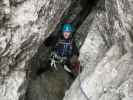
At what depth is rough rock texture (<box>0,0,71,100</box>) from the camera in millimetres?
5078

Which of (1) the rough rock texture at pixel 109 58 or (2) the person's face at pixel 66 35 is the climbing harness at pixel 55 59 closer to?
(2) the person's face at pixel 66 35

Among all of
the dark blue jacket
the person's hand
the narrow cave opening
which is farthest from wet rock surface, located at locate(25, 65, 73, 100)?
the dark blue jacket

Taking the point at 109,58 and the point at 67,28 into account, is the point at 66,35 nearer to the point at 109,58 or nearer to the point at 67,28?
the point at 67,28

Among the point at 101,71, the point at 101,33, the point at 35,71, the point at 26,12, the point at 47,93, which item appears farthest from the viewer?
the point at 35,71

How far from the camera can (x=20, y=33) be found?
17.5 feet

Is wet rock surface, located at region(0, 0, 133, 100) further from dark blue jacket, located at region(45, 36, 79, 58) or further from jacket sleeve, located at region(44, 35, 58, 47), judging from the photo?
jacket sleeve, located at region(44, 35, 58, 47)

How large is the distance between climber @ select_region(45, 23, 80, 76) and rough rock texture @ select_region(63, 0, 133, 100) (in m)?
1.07

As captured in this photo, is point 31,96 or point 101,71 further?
point 31,96

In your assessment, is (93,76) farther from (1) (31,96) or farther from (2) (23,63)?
(1) (31,96)

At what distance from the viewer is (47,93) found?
7.23 metres

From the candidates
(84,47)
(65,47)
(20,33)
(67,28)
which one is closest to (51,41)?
(65,47)

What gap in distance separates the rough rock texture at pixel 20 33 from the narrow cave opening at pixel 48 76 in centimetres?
84

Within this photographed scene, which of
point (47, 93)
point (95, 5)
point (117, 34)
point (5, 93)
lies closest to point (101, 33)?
point (117, 34)

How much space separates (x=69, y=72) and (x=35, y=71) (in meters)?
1.19
